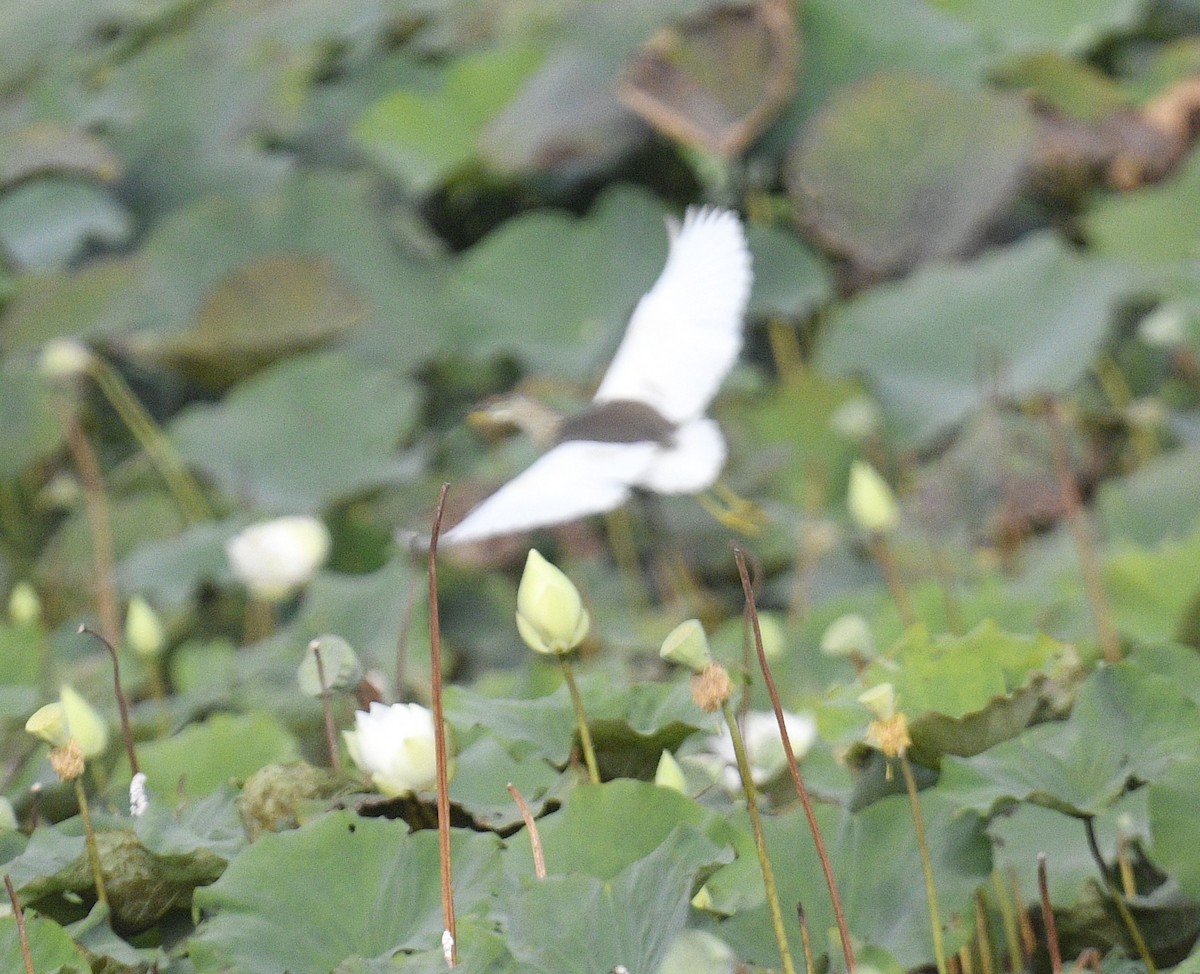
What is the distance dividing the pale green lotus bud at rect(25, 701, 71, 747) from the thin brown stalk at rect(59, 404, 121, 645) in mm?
967

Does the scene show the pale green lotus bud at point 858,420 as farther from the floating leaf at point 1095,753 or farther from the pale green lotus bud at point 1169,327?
the floating leaf at point 1095,753

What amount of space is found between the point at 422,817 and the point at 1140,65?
96.4 inches

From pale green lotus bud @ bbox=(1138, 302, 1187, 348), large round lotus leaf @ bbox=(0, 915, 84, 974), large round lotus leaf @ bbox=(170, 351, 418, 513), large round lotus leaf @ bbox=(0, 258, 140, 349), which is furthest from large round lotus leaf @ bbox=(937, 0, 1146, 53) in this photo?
large round lotus leaf @ bbox=(0, 915, 84, 974)

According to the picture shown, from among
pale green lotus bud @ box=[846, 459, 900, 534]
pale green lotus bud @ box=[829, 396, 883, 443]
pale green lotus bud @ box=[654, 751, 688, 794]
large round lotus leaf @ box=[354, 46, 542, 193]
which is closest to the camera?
pale green lotus bud @ box=[654, 751, 688, 794]

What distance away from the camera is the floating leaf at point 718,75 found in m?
2.17

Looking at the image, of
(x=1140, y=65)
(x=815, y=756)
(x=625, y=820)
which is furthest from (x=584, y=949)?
(x=1140, y=65)

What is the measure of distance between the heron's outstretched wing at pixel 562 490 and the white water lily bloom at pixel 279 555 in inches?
7.9

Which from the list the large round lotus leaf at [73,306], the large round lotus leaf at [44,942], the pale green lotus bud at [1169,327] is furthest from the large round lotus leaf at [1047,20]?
the large round lotus leaf at [44,942]

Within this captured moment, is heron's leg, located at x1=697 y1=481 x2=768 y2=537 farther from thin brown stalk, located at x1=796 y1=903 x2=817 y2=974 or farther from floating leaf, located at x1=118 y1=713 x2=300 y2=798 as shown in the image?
thin brown stalk, located at x1=796 y1=903 x2=817 y2=974

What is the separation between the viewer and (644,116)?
2.32 metres

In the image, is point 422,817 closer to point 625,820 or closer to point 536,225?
point 625,820

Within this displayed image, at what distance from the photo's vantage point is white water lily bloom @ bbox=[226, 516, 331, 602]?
1.25 meters

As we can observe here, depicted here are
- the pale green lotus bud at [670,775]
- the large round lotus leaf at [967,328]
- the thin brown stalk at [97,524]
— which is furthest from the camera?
the large round lotus leaf at [967,328]

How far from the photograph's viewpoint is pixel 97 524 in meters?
1.75
